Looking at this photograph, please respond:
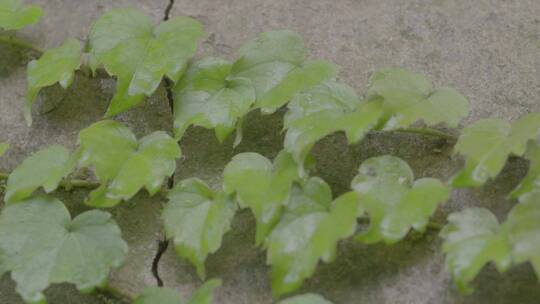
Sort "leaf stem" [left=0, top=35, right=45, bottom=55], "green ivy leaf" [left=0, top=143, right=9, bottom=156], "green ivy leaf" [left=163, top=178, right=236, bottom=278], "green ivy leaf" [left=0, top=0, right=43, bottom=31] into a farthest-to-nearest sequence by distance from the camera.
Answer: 1. "leaf stem" [left=0, top=35, right=45, bottom=55]
2. "green ivy leaf" [left=0, top=0, right=43, bottom=31]
3. "green ivy leaf" [left=0, top=143, right=9, bottom=156]
4. "green ivy leaf" [left=163, top=178, right=236, bottom=278]

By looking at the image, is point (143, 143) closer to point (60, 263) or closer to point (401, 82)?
point (60, 263)

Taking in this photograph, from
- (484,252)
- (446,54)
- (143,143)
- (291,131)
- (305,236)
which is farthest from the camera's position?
(446,54)

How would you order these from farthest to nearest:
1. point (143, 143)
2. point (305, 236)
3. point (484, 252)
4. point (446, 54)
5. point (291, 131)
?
1. point (446, 54)
2. point (143, 143)
3. point (291, 131)
4. point (305, 236)
5. point (484, 252)

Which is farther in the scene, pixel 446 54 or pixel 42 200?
pixel 446 54

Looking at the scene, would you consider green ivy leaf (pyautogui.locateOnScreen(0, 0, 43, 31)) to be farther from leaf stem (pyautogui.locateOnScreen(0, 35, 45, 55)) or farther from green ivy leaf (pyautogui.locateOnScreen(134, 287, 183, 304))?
green ivy leaf (pyautogui.locateOnScreen(134, 287, 183, 304))

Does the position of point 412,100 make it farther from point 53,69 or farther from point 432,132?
point 53,69

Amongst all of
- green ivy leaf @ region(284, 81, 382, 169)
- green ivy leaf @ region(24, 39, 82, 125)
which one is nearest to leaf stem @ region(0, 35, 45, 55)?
green ivy leaf @ region(24, 39, 82, 125)

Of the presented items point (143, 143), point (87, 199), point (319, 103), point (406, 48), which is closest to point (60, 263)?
point (87, 199)

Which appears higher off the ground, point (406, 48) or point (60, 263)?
point (406, 48)
